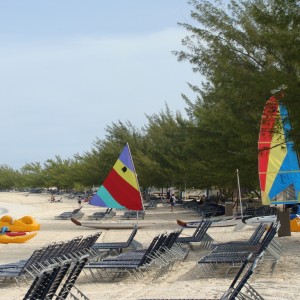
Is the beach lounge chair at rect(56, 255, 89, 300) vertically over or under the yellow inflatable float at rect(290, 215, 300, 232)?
over

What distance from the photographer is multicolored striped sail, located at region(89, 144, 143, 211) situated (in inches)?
912

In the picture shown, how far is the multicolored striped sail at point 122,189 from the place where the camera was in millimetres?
23172

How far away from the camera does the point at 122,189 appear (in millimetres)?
23578

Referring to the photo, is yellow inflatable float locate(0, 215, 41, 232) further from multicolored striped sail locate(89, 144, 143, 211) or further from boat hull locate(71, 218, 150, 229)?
multicolored striped sail locate(89, 144, 143, 211)

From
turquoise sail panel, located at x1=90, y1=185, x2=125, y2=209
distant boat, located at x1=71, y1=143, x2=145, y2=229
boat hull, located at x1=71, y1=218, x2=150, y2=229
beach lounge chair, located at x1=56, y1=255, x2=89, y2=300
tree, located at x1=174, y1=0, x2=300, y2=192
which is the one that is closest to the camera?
beach lounge chair, located at x1=56, y1=255, x2=89, y2=300

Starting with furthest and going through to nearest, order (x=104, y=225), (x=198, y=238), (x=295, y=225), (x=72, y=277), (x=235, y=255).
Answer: (x=104, y=225) < (x=295, y=225) < (x=198, y=238) < (x=235, y=255) < (x=72, y=277)

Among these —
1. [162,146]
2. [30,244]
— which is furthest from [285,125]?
[162,146]

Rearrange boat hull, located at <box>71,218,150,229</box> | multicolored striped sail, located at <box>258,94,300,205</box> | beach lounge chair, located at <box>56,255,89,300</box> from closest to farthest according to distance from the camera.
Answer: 1. beach lounge chair, located at <box>56,255,89,300</box>
2. multicolored striped sail, located at <box>258,94,300,205</box>
3. boat hull, located at <box>71,218,150,229</box>

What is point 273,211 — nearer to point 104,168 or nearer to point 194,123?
point 194,123

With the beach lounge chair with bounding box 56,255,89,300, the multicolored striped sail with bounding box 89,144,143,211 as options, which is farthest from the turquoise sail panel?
the beach lounge chair with bounding box 56,255,89,300

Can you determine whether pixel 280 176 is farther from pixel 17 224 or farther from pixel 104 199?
pixel 17 224

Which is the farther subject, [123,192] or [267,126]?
[123,192]

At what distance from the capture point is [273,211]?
30.2 metres

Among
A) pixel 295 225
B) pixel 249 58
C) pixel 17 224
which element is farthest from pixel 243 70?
pixel 17 224
